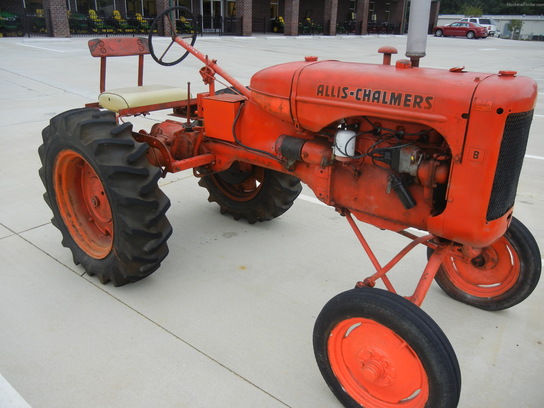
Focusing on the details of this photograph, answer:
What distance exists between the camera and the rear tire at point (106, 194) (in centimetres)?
265

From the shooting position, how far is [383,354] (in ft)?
6.50

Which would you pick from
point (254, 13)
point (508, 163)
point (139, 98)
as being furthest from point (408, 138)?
point (254, 13)

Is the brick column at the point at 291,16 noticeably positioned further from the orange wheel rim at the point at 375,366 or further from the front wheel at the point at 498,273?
the orange wheel rim at the point at 375,366

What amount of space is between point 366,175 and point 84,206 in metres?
1.95

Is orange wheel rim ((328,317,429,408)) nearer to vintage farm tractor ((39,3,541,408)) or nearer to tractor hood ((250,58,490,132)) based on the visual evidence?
vintage farm tractor ((39,3,541,408))

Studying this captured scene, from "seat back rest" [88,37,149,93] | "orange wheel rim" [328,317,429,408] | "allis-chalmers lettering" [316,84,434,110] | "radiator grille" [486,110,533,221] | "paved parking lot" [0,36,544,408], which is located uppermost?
"seat back rest" [88,37,149,93]

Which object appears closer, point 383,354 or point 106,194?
point 383,354

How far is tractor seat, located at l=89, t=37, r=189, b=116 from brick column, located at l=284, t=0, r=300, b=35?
23435 mm

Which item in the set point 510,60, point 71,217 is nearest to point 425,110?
point 71,217

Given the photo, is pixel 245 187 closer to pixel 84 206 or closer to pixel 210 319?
pixel 84 206

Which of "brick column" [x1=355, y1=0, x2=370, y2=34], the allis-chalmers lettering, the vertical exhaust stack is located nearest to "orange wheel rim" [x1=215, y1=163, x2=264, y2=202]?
the allis-chalmers lettering

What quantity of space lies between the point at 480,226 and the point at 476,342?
928 millimetres

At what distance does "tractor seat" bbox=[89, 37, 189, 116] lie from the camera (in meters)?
3.36

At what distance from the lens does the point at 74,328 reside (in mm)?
2592
